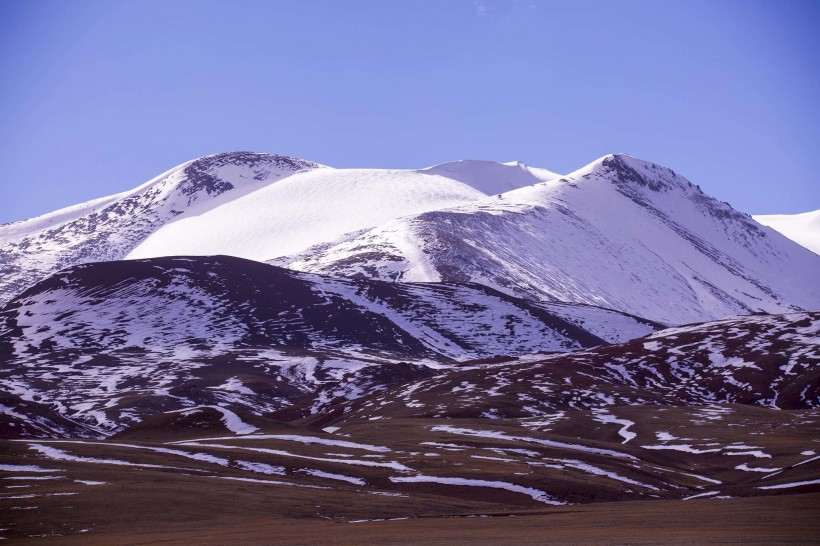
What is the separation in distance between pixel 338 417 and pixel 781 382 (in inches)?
2877

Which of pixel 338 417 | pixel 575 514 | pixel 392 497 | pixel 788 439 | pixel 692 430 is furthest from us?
pixel 338 417

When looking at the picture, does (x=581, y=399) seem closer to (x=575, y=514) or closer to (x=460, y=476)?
(x=460, y=476)

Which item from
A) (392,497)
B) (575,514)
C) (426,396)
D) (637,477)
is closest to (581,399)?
(426,396)

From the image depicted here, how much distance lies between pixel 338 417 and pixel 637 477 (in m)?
72.5

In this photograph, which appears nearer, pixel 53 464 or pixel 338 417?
pixel 53 464

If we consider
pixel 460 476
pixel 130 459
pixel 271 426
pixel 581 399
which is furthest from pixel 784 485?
pixel 581 399

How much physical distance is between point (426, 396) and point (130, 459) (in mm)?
87905

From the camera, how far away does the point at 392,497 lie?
69.6 metres

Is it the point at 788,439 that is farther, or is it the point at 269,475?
the point at 788,439

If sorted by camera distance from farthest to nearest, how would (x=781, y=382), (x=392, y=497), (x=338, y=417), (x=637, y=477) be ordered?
(x=781, y=382)
(x=338, y=417)
(x=637, y=477)
(x=392, y=497)

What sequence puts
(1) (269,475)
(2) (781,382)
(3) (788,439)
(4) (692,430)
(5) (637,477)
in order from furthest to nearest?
(2) (781,382) → (4) (692,430) → (3) (788,439) → (5) (637,477) → (1) (269,475)

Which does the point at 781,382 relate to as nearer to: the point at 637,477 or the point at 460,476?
the point at 637,477

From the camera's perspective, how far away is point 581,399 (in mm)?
158125

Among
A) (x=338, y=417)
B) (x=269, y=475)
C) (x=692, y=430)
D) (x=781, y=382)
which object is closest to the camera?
(x=269, y=475)
